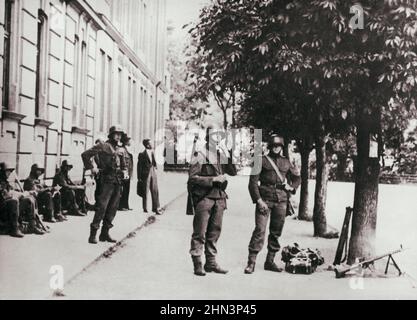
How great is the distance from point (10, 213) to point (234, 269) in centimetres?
318

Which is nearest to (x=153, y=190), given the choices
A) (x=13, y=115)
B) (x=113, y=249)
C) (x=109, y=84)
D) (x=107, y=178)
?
(x=109, y=84)

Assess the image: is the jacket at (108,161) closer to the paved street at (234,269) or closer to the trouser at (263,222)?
the paved street at (234,269)

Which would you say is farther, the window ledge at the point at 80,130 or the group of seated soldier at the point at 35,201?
the window ledge at the point at 80,130

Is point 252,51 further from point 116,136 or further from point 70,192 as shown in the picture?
point 70,192

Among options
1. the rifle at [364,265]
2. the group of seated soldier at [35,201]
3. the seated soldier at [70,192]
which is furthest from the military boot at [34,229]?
the rifle at [364,265]

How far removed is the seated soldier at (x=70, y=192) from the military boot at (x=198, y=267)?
2.55 m

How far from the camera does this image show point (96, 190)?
963 cm

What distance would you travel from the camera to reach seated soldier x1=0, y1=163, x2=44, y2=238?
8.70 m

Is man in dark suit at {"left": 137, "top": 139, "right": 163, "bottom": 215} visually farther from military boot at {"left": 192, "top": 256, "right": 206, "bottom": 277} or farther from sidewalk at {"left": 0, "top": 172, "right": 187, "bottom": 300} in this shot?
military boot at {"left": 192, "top": 256, "right": 206, "bottom": 277}

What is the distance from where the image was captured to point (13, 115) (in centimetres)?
933

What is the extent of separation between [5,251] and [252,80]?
3715 millimetres

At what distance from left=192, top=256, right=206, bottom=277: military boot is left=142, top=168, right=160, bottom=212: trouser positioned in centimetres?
472

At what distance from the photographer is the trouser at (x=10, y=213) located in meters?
8.73

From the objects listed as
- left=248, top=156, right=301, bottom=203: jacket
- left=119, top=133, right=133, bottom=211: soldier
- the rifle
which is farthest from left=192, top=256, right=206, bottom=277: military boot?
left=119, top=133, right=133, bottom=211: soldier
